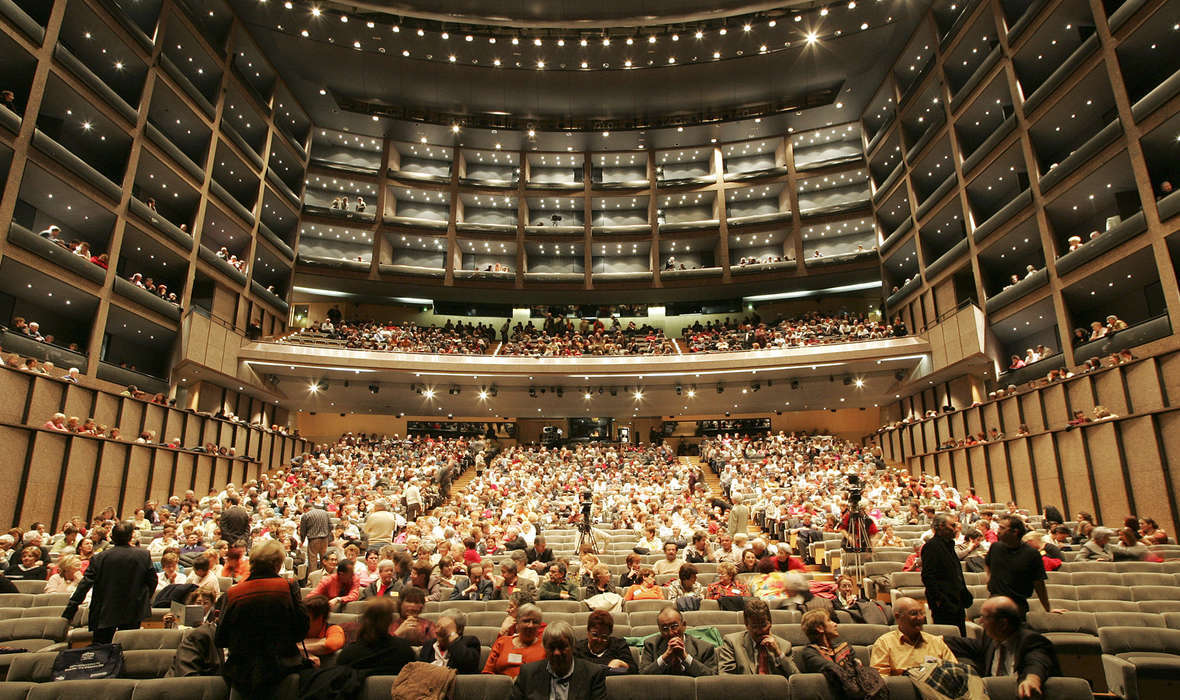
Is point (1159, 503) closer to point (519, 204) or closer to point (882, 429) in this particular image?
point (882, 429)

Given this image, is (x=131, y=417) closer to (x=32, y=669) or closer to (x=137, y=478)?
(x=137, y=478)

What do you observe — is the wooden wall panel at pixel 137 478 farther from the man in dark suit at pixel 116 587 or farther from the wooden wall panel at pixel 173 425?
the man in dark suit at pixel 116 587

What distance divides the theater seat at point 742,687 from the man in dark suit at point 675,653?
308mm

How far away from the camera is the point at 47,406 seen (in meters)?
12.4

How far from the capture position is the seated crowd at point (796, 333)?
71.7ft

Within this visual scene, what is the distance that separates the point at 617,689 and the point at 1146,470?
1249 centimetres

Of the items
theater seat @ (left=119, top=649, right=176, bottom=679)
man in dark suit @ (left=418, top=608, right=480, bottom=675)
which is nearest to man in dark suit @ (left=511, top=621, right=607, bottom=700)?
man in dark suit @ (left=418, top=608, right=480, bottom=675)

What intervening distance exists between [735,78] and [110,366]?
72.4ft

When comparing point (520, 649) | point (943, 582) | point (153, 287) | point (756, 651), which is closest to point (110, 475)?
point (153, 287)

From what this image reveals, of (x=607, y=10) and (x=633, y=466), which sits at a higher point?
(x=607, y=10)

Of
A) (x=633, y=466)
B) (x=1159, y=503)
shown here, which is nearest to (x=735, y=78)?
(x=633, y=466)

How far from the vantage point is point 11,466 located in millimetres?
11352

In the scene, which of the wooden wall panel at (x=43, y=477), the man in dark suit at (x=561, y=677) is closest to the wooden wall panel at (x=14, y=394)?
the wooden wall panel at (x=43, y=477)

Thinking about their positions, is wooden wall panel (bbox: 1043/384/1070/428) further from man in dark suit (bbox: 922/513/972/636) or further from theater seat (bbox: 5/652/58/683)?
theater seat (bbox: 5/652/58/683)
